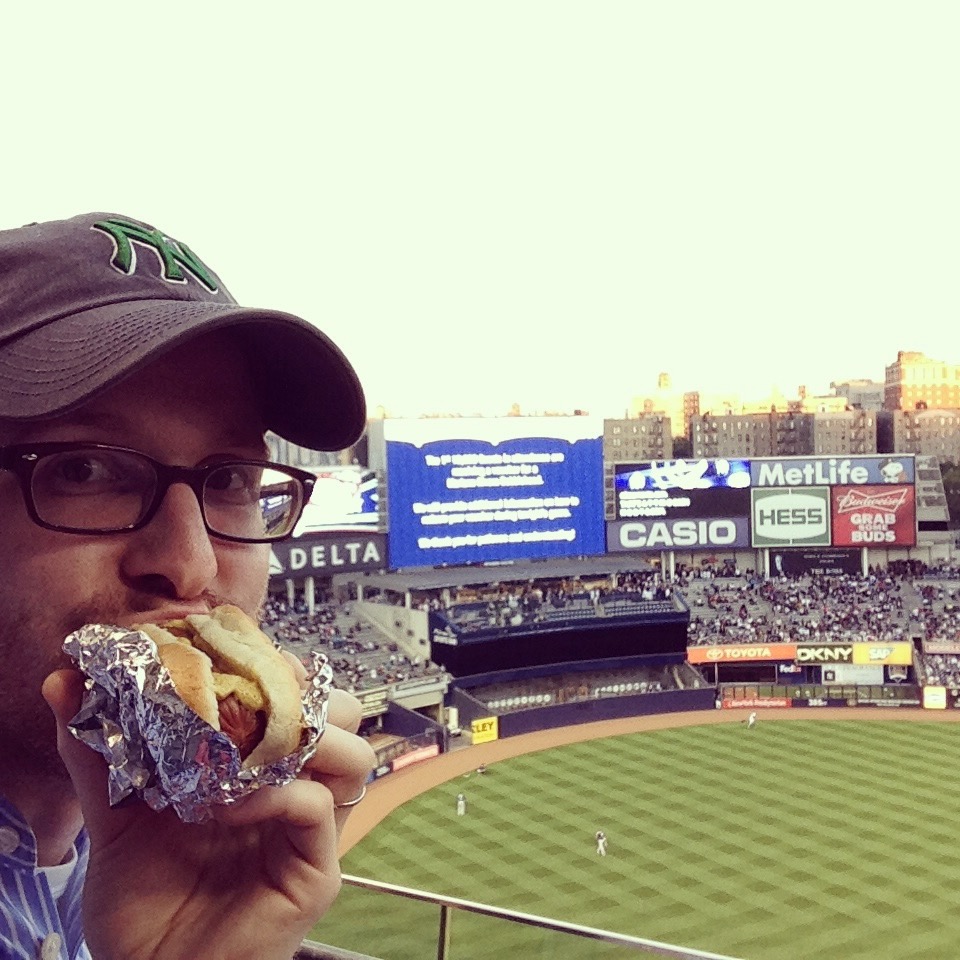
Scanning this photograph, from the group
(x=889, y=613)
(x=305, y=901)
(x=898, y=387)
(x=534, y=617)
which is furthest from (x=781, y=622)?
(x=898, y=387)

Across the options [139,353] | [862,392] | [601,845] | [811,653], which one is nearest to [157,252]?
[139,353]

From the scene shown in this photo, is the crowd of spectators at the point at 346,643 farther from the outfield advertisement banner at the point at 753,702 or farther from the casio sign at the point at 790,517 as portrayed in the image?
the casio sign at the point at 790,517

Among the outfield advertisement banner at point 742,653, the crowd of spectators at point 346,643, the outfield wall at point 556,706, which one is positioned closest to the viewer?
the outfield wall at point 556,706

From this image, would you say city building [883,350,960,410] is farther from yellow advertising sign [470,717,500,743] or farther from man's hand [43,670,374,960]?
man's hand [43,670,374,960]

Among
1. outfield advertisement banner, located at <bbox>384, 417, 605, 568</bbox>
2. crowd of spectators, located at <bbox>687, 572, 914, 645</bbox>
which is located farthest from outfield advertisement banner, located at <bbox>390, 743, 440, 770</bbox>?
crowd of spectators, located at <bbox>687, 572, 914, 645</bbox>

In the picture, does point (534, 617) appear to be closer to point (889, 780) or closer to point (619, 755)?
point (619, 755)

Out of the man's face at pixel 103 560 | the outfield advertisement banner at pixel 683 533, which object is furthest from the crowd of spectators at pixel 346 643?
the man's face at pixel 103 560

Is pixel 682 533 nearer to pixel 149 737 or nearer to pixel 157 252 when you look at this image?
pixel 157 252
